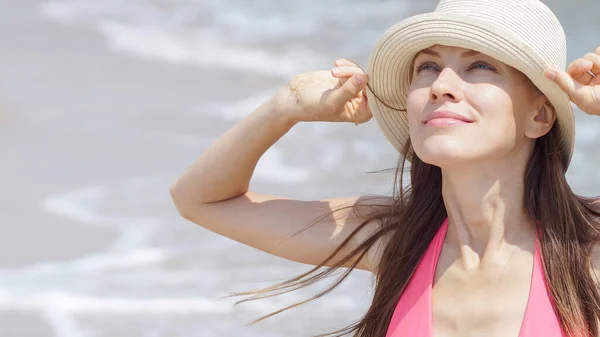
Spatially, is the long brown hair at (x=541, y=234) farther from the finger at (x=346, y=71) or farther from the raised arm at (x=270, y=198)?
the finger at (x=346, y=71)

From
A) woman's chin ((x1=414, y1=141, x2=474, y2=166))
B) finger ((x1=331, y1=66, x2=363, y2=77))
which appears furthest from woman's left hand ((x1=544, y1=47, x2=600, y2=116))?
finger ((x1=331, y1=66, x2=363, y2=77))

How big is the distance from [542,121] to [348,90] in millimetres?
537

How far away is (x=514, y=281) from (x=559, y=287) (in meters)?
0.14

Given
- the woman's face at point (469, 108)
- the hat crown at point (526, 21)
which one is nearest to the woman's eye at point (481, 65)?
the woman's face at point (469, 108)

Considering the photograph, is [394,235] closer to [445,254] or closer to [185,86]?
[445,254]

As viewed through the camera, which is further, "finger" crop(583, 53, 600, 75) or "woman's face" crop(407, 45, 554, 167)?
"woman's face" crop(407, 45, 554, 167)

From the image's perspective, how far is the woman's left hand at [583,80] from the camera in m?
2.78

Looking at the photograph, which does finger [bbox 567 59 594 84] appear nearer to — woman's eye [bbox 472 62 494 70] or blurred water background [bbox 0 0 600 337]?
woman's eye [bbox 472 62 494 70]

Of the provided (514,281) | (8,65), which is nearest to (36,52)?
(8,65)

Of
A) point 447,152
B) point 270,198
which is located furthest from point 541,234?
point 270,198

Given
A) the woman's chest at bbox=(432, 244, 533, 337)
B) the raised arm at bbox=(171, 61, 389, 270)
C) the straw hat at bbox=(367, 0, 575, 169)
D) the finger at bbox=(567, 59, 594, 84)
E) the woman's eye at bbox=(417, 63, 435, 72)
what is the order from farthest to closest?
the raised arm at bbox=(171, 61, 389, 270) → the woman's eye at bbox=(417, 63, 435, 72) → the woman's chest at bbox=(432, 244, 533, 337) → the straw hat at bbox=(367, 0, 575, 169) → the finger at bbox=(567, 59, 594, 84)

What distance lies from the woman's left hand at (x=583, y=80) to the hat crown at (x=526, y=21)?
0.28 ft

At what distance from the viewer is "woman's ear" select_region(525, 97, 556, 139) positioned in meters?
3.05

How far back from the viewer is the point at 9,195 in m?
6.41
